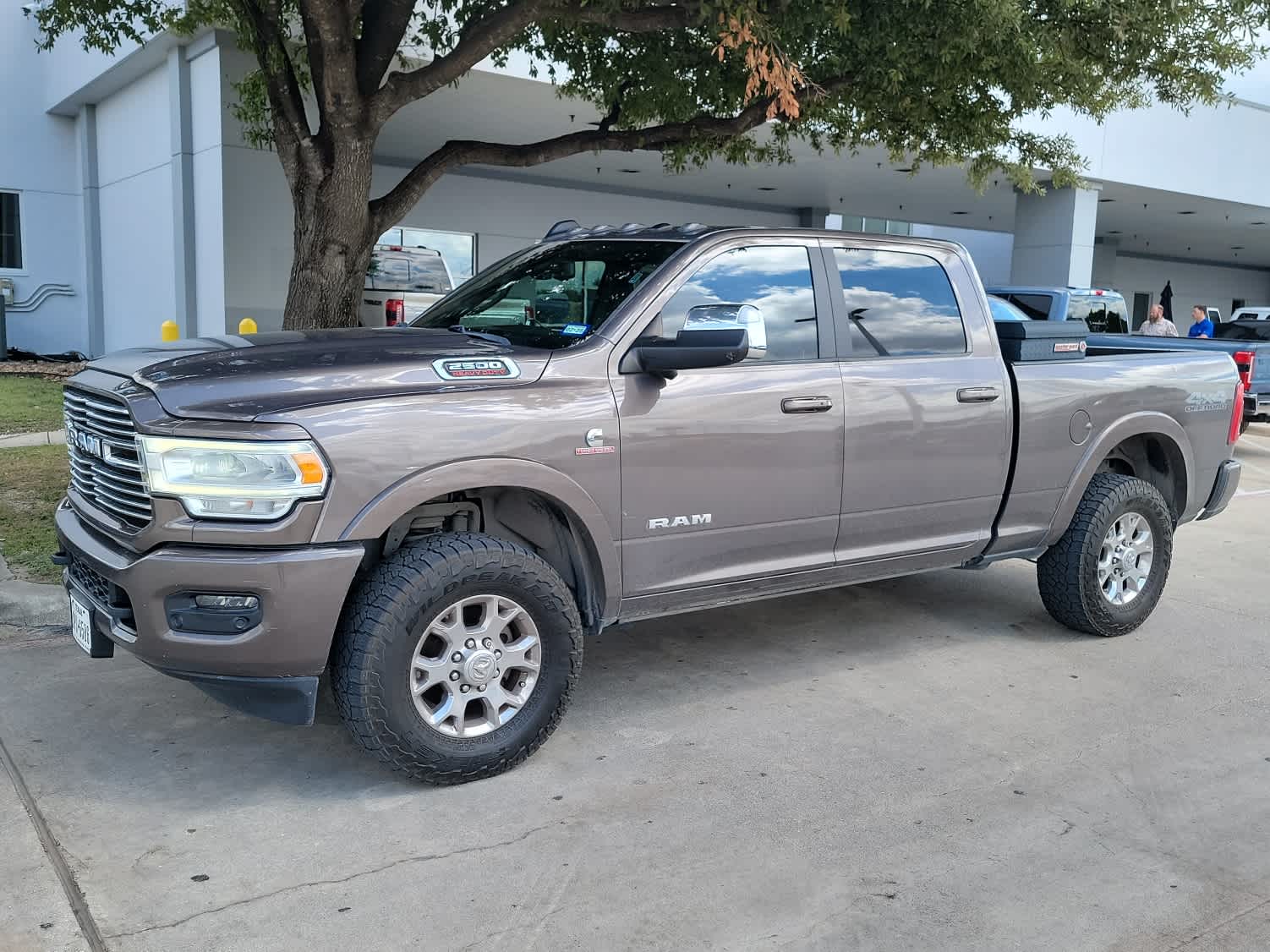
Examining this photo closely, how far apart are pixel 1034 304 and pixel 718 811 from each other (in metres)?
11.6

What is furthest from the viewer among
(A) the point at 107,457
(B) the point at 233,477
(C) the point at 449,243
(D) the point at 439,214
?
(C) the point at 449,243

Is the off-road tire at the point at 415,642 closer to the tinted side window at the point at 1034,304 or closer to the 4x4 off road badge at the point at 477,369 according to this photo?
the 4x4 off road badge at the point at 477,369

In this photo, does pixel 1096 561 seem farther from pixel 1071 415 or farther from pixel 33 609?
pixel 33 609

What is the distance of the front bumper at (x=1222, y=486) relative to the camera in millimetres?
6430

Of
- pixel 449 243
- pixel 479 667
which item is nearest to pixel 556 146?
pixel 479 667

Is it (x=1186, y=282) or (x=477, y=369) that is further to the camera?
(x=1186, y=282)

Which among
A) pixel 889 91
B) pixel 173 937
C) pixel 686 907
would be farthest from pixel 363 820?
pixel 889 91

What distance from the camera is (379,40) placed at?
802cm

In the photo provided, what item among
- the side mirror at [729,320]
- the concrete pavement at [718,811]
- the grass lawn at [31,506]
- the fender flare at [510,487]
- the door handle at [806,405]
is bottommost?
the concrete pavement at [718,811]

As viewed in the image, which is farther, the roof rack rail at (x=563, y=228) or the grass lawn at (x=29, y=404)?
the grass lawn at (x=29, y=404)

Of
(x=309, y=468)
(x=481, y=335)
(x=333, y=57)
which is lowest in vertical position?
(x=309, y=468)

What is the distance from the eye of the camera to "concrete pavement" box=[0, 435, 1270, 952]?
319cm

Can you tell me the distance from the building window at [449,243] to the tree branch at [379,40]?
15122 millimetres

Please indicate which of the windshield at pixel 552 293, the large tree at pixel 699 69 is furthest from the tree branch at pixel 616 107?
the windshield at pixel 552 293
